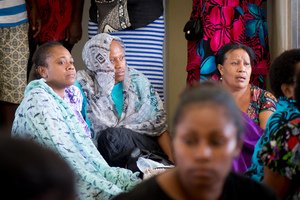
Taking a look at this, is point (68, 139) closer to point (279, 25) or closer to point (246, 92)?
point (246, 92)

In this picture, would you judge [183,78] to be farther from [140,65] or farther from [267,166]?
[267,166]

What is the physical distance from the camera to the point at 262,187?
115 centimetres

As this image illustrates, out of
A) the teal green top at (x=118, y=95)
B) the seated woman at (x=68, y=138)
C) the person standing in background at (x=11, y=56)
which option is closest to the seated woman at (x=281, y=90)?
the seated woman at (x=68, y=138)

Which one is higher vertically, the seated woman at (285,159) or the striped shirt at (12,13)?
the striped shirt at (12,13)

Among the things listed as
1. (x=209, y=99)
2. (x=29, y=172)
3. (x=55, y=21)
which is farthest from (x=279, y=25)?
(x=29, y=172)

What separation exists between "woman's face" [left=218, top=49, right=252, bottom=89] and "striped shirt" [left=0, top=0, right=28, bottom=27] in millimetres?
1791

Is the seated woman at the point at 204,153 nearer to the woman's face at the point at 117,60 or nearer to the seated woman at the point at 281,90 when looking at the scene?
the seated woman at the point at 281,90

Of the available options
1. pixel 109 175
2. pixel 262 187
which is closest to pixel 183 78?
pixel 109 175

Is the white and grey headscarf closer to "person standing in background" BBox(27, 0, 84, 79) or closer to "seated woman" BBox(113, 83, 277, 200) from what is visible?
"person standing in background" BBox(27, 0, 84, 79)

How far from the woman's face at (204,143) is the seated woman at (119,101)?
201cm

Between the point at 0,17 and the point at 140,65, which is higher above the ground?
the point at 0,17

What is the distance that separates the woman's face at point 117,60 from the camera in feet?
11.5

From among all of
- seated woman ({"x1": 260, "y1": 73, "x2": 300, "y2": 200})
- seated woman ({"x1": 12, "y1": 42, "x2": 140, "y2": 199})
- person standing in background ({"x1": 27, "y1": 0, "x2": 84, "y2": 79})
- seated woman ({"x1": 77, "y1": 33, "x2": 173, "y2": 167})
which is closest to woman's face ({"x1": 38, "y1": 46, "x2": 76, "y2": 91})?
seated woman ({"x1": 12, "y1": 42, "x2": 140, "y2": 199})

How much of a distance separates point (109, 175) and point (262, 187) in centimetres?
152
